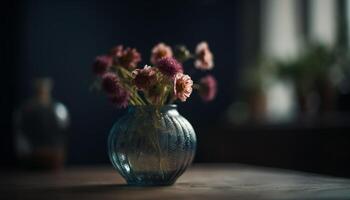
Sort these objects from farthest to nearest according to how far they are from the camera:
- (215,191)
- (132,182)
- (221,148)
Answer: (221,148) → (132,182) → (215,191)

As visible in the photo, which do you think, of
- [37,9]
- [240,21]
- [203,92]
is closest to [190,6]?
[240,21]

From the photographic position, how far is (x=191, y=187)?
151 centimetres

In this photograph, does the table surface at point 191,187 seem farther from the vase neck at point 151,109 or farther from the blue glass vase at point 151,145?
the vase neck at point 151,109

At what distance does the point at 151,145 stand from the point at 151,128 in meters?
0.04

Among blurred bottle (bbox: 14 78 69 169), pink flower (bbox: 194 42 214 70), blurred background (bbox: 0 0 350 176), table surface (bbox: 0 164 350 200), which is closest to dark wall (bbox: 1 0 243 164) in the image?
blurred background (bbox: 0 0 350 176)

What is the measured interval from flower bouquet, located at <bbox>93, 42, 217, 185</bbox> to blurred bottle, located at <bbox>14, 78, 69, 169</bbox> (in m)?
0.82

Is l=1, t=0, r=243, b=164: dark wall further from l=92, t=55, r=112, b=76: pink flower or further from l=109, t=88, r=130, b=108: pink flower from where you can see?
l=109, t=88, r=130, b=108: pink flower

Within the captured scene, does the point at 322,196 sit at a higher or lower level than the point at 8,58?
lower

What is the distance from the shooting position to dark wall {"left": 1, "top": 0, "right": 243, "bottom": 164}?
4449 mm

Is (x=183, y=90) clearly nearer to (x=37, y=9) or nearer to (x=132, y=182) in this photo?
Answer: (x=132, y=182)

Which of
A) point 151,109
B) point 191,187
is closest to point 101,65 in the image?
point 151,109

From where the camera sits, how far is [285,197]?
1.27 m

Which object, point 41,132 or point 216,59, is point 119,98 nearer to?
point 41,132

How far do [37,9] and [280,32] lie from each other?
5.75ft
